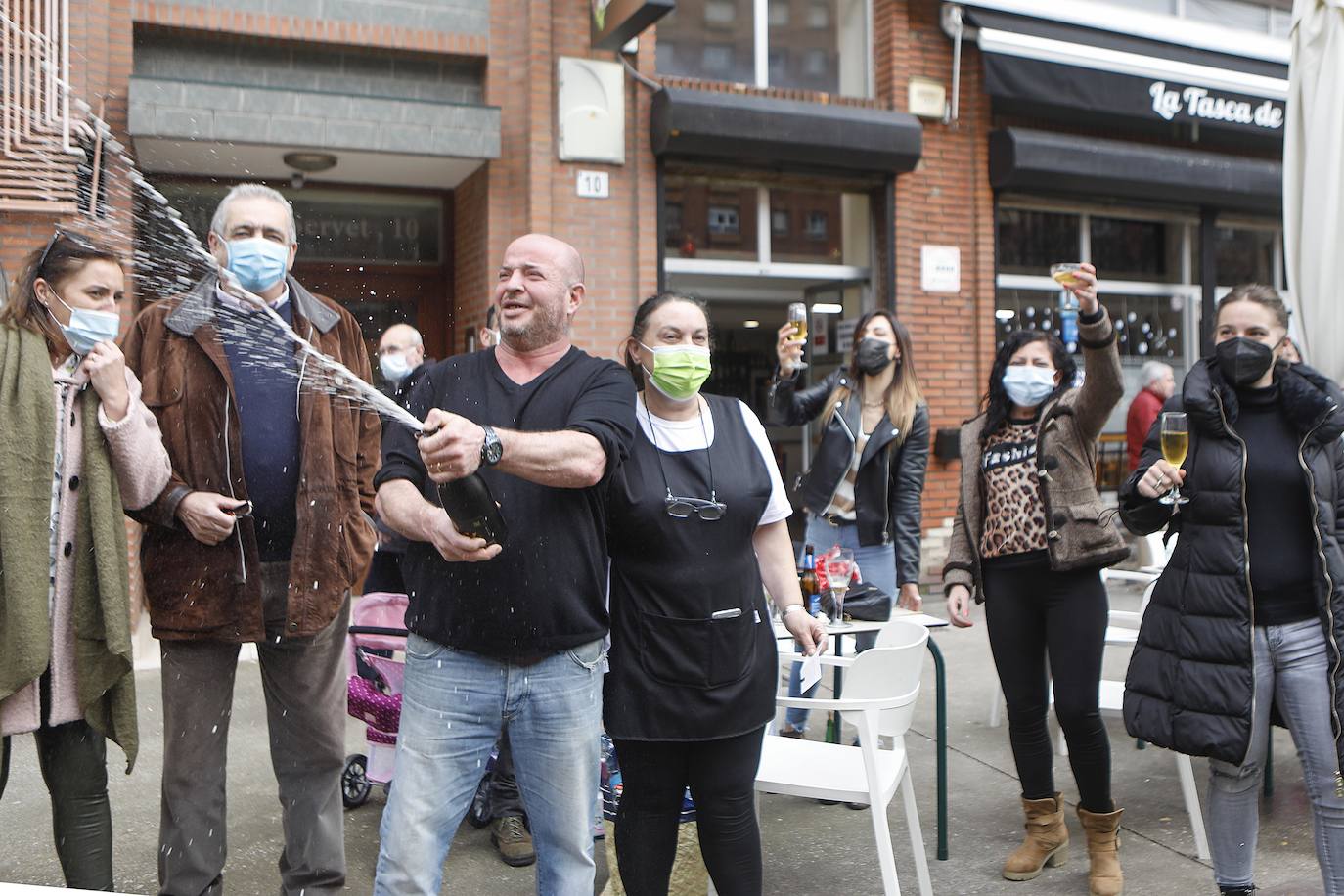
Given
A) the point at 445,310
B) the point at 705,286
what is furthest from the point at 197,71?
the point at 705,286

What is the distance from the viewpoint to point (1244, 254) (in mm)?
11805

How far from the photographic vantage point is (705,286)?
9750mm

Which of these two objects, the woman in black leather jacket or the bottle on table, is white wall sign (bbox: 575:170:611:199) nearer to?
the woman in black leather jacket

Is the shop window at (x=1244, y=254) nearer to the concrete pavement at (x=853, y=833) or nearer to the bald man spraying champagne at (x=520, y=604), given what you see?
the concrete pavement at (x=853, y=833)

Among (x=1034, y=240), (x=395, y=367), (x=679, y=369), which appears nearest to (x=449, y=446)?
(x=679, y=369)

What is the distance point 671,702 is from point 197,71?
6630 millimetres

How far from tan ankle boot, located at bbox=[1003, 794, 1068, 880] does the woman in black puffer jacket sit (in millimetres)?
697

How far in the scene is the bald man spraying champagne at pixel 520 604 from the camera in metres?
2.67

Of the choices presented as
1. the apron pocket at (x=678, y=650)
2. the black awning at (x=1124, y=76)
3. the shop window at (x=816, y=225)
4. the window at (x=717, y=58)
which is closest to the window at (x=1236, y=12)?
the black awning at (x=1124, y=76)

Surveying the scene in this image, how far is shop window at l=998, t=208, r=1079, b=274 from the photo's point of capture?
34.2 feet

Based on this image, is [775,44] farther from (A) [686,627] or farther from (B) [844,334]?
(A) [686,627]

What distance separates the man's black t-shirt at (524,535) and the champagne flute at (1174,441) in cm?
172

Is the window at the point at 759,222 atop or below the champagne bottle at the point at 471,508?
atop

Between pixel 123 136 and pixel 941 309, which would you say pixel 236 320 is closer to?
pixel 123 136
